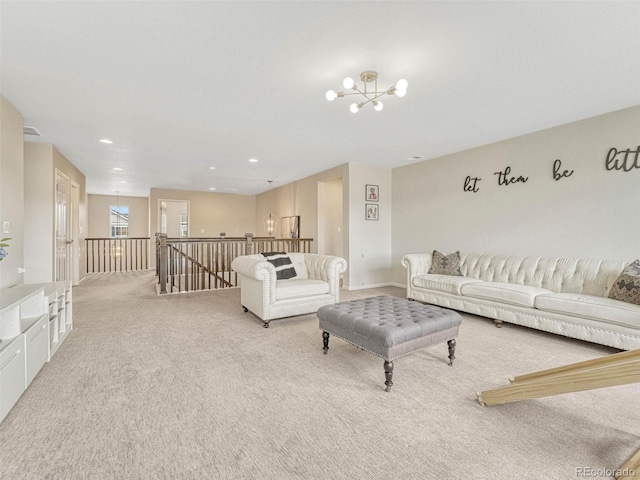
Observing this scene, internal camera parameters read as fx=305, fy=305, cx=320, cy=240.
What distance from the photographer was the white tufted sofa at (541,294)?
9.63ft

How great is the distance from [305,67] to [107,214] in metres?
11.5

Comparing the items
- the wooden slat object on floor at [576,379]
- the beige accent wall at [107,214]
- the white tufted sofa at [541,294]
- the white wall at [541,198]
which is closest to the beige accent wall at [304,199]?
the white wall at [541,198]

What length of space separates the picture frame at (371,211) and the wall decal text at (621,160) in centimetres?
361

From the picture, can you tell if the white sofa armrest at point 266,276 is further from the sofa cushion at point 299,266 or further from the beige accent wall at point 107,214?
the beige accent wall at point 107,214

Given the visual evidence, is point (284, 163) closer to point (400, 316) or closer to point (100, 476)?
point (400, 316)

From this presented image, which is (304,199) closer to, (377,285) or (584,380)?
(377,285)

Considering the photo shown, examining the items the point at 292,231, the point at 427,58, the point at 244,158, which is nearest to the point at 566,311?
the point at 427,58

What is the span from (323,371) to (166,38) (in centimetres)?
281

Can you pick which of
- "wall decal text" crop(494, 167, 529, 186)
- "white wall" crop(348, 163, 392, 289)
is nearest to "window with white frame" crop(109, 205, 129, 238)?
"white wall" crop(348, 163, 392, 289)

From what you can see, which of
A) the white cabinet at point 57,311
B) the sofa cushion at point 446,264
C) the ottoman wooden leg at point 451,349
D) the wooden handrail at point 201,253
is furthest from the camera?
the wooden handrail at point 201,253

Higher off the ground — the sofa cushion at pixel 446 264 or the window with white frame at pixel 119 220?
the window with white frame at pixel 119 220

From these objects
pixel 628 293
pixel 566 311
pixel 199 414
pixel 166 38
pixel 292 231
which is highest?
pixel 166 38

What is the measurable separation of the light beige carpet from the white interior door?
9.88 feet

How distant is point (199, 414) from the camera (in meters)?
1.91
